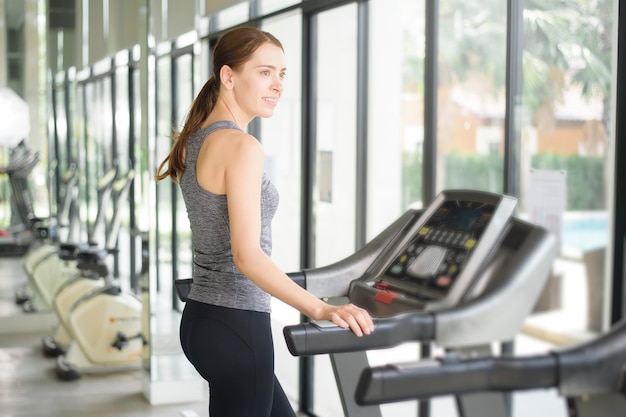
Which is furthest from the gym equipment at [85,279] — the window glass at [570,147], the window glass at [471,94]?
the window glass at [570,147]

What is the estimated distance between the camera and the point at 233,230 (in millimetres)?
2125

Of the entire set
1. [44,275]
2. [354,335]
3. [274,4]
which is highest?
[274,4]

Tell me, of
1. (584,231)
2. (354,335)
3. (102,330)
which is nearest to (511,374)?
(354,335)

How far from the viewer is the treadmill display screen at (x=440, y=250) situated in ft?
6.71

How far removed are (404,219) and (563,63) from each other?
1048 millimetres

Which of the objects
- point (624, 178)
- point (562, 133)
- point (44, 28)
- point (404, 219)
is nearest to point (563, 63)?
point (562, 133)

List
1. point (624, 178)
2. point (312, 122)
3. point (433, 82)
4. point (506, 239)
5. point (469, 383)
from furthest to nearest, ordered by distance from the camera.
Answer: point (312, 122) → point (433, 82) → point (624, 178) → point (506, 239) → point (469, 383)

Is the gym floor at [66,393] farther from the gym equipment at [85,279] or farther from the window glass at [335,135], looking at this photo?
the window glass at [335,135]

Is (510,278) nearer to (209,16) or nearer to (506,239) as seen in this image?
(506,239)

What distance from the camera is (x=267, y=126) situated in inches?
219

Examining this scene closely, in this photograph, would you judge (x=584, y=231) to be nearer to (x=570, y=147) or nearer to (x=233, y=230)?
(x=570, y=147)

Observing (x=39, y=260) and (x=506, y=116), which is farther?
(x=39, y=260)

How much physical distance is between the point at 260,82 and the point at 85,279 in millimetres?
4641

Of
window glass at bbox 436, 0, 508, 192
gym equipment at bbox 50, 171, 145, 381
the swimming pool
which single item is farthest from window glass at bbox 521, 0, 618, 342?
gym equipment at bbox 50, 171, 145, 381
